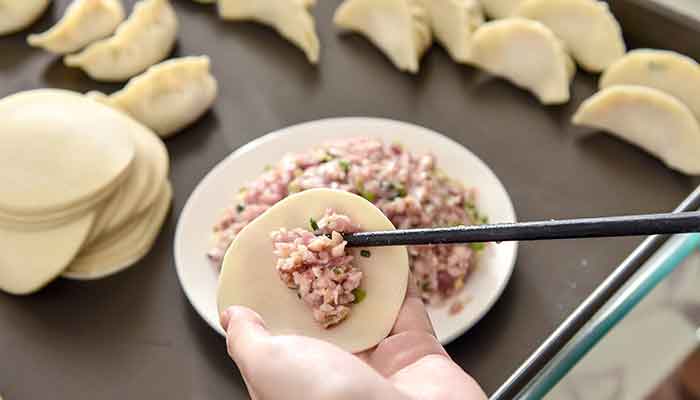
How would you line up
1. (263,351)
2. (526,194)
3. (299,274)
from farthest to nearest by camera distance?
1. (526,194)
2. (299,274)
3. (263,351)

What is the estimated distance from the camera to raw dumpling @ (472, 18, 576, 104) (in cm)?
194

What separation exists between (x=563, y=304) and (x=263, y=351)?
2.83 ft

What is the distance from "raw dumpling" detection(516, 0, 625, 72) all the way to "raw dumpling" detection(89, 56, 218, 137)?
857 mm

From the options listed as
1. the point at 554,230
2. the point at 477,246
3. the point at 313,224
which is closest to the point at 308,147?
the point at 477,246

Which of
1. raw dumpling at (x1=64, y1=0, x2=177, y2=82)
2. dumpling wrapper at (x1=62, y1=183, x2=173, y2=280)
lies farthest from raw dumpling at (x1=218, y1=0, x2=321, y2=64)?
dumpling wrapper at (x1=62, y1=183, x2=173, y2=280)

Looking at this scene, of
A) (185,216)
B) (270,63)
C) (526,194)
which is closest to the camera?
(185,216)

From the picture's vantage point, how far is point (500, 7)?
7.02 ft

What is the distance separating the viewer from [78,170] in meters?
1.57

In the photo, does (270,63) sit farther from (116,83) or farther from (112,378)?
(112,378)

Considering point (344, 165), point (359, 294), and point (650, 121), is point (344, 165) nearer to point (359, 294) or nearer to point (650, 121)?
point (359, 294)

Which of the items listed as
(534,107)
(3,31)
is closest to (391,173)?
(534,107)

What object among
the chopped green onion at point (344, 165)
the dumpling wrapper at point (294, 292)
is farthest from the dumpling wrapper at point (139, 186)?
the dumpling wrapper at point (294, 292)

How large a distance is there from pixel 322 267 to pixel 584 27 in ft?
4.11

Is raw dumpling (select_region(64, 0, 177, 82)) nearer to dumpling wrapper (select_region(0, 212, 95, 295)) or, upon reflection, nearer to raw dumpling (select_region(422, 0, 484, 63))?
dumpling wrapper (select_region(0, 212, 95, 295))
